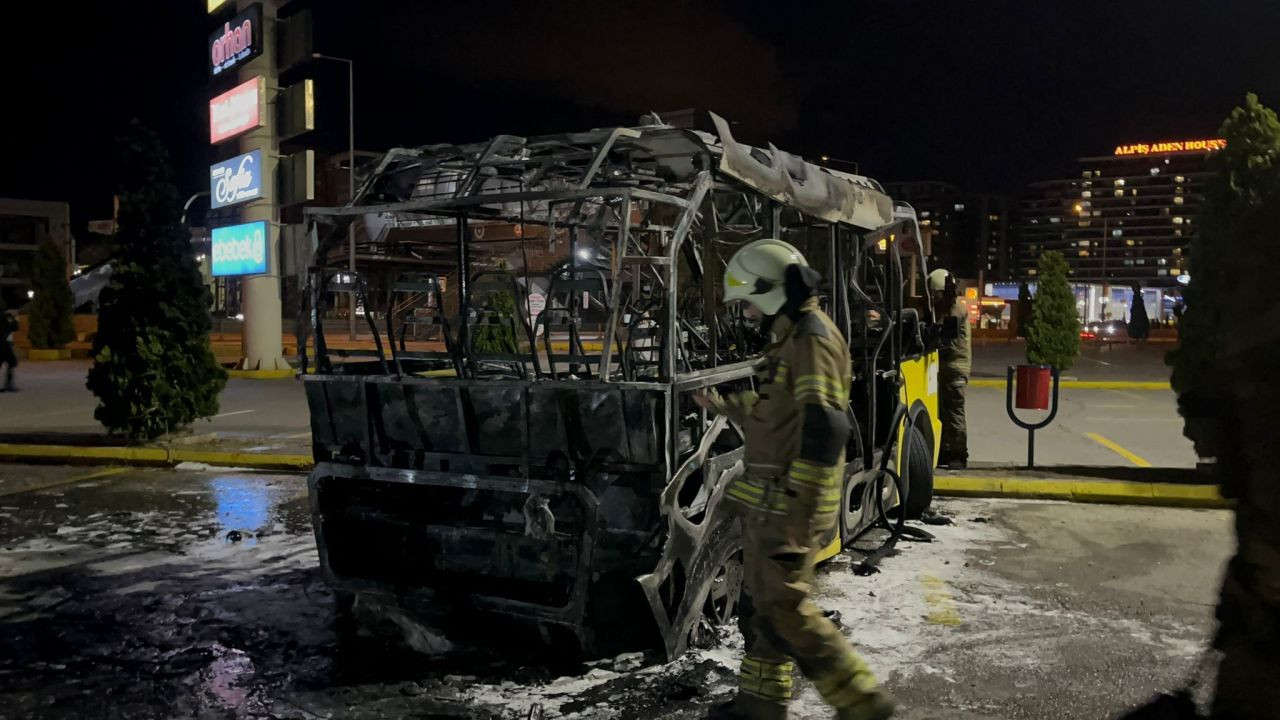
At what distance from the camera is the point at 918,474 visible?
712 centimetres

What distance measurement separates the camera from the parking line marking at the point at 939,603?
515 centimetres

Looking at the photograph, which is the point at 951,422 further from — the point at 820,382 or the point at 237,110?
the point at 237,110

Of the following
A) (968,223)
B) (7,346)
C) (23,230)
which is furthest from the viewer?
(968,223)

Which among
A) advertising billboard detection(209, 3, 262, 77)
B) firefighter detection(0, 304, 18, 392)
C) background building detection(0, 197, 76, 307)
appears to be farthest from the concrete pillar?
background building detection(0, 197, 76, 307)

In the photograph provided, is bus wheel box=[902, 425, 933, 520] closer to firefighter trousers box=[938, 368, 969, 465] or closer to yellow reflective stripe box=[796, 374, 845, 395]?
firefighter trousers box=[938, 368, 969, 465]

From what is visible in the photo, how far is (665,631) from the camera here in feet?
13.9

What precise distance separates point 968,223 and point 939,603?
609ft

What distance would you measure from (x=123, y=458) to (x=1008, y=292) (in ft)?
350

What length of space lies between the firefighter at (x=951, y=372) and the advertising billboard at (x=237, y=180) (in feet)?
50.2

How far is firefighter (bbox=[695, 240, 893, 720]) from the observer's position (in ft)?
11.7

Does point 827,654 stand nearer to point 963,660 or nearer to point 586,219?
point 963,660

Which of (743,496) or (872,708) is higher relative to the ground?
(743,496)

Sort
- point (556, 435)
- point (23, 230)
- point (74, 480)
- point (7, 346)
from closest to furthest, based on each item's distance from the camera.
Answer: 1. point (556, 435)
2. point (74, 480)
3. point (7, 346)
4. point (23, 230)

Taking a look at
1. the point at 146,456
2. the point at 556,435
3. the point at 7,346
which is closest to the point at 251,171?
the point at 7,346
